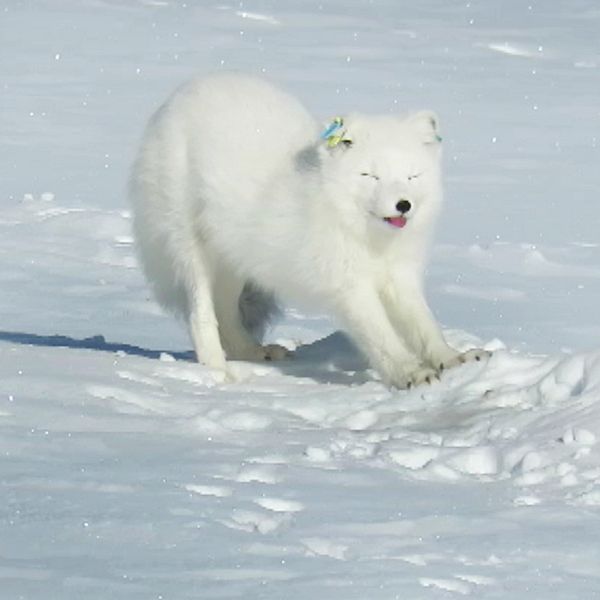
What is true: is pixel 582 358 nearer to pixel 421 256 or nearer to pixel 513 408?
pixel 513 408

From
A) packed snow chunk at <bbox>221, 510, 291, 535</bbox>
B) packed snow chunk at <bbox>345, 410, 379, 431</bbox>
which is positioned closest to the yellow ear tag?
packed snow chunk at <bbox>345, 410, 379, 431</bbox>

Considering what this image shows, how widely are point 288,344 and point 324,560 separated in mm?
3621

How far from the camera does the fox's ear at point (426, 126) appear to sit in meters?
6.01

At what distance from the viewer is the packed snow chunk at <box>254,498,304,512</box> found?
388 cm

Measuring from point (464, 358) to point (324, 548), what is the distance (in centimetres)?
222

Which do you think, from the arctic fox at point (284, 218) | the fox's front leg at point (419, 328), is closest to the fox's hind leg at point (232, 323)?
the arctic fox at point (284, 218)

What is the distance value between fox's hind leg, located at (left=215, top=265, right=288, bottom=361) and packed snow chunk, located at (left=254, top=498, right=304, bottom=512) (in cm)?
270

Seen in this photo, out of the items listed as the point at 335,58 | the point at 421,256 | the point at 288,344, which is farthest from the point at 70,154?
the point at 421,256

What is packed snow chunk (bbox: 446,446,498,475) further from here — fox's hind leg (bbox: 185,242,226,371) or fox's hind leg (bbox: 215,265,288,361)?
fox's hind leg (bbox: 215,265,288,361)

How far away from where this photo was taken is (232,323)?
6676 millimetres

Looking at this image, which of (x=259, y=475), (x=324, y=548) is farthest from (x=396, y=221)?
(x=324, y=548)

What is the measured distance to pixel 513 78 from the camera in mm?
16656

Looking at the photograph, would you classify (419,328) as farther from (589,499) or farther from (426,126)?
(589,499)

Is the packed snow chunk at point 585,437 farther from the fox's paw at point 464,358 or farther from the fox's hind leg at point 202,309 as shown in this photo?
the fox's hind leg at point 202,309
